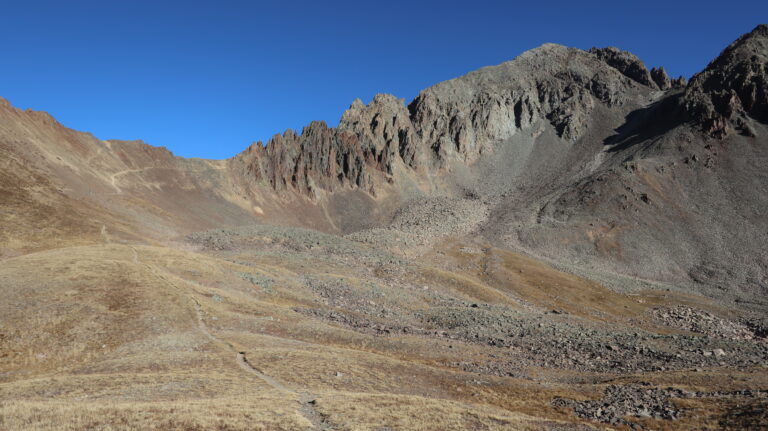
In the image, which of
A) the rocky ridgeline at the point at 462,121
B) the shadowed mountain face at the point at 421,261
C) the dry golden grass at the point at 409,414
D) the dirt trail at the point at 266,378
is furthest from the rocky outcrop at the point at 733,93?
the dirt trail at the point at 266,378

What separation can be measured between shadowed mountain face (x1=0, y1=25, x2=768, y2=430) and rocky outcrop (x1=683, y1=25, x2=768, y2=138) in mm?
777

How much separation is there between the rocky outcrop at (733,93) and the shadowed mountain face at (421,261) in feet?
2.55

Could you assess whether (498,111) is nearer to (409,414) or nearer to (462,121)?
(462,121)

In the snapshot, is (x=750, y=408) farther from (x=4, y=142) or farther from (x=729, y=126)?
(x=729, y=126)

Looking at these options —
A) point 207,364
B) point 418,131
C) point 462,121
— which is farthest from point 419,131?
point 207,364

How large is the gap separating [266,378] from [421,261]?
5832 centimetres

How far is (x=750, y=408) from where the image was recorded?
2073cm

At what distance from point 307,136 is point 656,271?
120 metres

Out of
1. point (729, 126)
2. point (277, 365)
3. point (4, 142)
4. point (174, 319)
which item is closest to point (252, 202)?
point (4, 142)

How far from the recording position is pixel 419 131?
18300 centimetres

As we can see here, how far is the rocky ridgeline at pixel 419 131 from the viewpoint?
144375 mm

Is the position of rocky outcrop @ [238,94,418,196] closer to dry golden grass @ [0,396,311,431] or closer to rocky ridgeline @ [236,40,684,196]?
rocky ridgeline @ [236,40,684,196]

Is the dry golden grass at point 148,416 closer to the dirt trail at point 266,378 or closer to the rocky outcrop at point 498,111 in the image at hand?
the dirt trail at point 266,378

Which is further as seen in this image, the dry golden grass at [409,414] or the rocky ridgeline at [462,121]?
the rocky ridgeline at [462,121]
